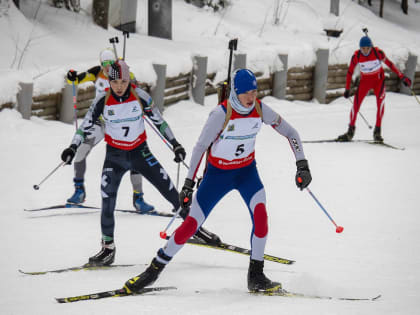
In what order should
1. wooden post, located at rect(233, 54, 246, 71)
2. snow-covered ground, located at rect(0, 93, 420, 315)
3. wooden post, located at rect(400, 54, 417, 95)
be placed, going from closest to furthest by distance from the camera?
snow-covered ground, located at rect(0, 93, 420, 315)
wooden post, located at rect(233, 54, 246, 71)
wooden post, located at rect(400, 54, 417, 95)

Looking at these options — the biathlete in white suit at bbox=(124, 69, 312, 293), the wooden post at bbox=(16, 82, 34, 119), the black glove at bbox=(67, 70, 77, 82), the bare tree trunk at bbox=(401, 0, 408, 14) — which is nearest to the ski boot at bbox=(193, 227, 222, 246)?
the biathlete in white suit at bbox=(124, 69, 312, 293)

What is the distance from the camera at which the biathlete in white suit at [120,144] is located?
20.7 ft

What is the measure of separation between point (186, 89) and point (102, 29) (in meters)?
2.86

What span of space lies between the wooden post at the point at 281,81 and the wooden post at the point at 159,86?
13.1ft

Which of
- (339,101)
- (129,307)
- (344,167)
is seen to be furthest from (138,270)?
(339,101)

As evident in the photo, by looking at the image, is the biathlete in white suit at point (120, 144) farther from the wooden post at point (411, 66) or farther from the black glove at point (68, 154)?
the wooden post at point (411, 66)

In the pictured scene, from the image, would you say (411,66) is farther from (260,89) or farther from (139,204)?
(139,204)

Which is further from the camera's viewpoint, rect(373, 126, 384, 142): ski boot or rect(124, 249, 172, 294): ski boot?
rect(373, 126, 384, 142): ski boot

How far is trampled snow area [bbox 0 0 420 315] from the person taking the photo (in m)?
5.46

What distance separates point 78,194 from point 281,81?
9.26 metres

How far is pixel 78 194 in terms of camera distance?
336 inches

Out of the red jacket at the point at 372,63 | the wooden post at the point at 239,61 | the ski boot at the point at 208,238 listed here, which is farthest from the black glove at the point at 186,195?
the wooden post at the point at 239,61

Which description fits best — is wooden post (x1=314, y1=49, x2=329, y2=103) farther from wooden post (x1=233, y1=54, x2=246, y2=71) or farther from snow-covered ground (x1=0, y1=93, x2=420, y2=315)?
snow-covered ground (x1=0, y1=93, x2=420, y2=315)

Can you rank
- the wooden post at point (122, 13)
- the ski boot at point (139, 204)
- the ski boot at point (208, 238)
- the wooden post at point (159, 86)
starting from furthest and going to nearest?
the wooden post at point (122, 13) < the wooden post at point (159, 86) < the ski boot at point (139, 204) < the ski boot at point (208, 238)
